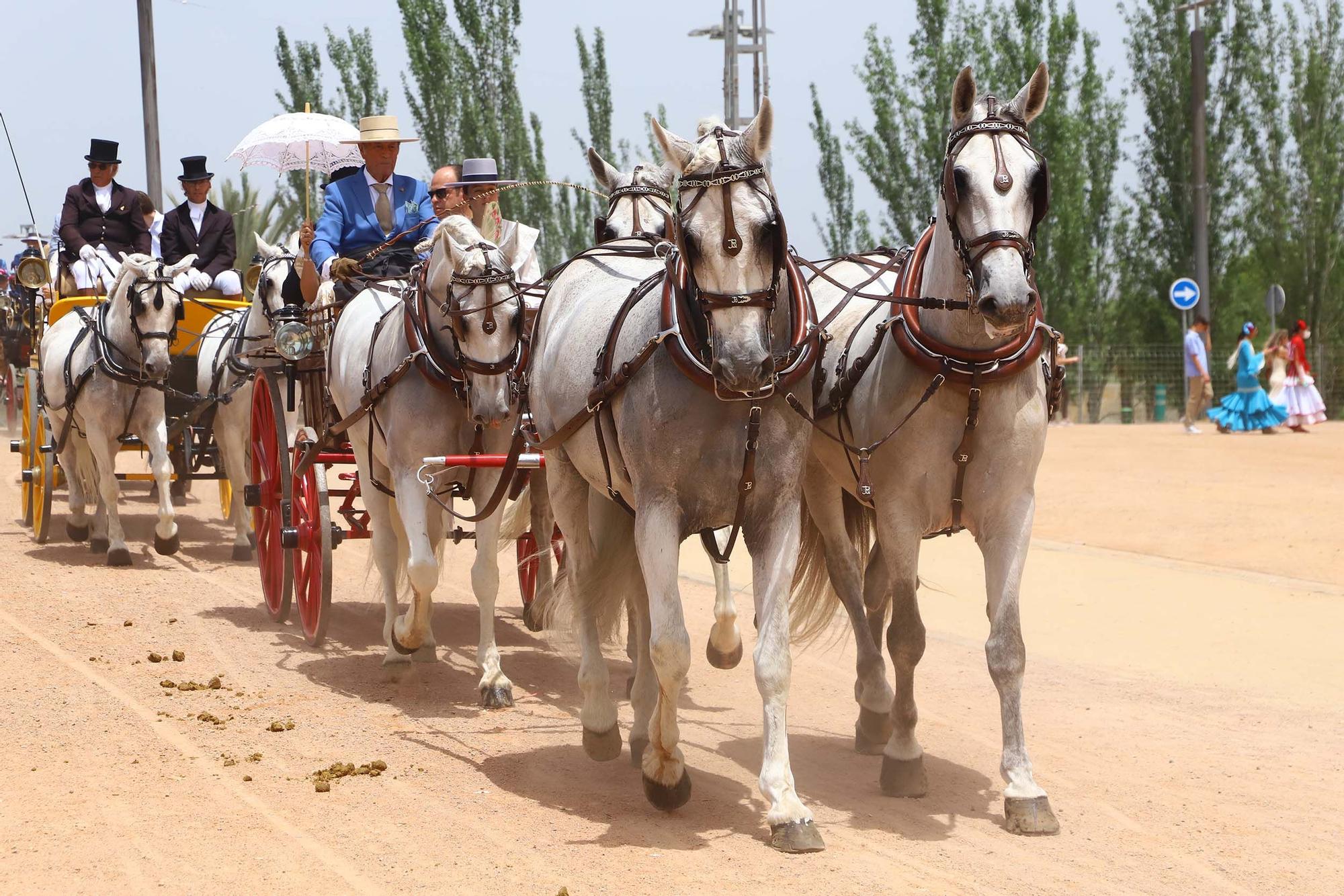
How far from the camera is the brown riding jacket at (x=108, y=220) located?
12.6 m

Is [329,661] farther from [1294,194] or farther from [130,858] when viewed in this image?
[1294,194]

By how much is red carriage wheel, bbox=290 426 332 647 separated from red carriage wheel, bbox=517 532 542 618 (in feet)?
3.57

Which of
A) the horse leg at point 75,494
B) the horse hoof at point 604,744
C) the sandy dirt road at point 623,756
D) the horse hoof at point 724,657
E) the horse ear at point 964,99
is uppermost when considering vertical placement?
the horse ear at point 964,99

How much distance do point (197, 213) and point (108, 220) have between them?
890 mm

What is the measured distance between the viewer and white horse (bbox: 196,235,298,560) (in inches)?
405

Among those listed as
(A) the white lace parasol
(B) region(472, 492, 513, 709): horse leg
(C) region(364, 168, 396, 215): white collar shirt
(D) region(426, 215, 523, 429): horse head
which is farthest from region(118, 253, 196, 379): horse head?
(D) region(426, 215, 523, 429): horse head

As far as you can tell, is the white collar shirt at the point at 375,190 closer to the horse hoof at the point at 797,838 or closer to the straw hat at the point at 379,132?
the straw hat at the point at 379,132

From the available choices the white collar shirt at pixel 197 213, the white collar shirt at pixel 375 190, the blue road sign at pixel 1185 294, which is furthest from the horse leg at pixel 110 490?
the blue road sign at pixel 1185 294

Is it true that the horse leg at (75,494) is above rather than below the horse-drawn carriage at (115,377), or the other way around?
below

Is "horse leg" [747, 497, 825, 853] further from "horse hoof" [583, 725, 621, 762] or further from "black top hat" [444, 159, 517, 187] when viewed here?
"black top hat" [444, 159, 517, 187]

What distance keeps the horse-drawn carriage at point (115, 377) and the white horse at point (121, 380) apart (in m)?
0.01

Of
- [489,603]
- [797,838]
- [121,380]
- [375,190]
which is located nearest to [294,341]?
[375,190]

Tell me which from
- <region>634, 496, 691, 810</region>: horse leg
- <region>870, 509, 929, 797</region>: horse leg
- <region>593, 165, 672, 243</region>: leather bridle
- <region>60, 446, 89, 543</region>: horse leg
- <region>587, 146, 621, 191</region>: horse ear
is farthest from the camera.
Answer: <region>60, 446, 89, 543</region>: horse leg

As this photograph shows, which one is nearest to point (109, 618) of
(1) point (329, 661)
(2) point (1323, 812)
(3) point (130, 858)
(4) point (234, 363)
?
(1) point (329, 661)
